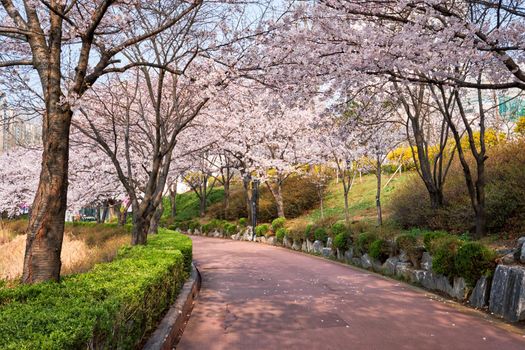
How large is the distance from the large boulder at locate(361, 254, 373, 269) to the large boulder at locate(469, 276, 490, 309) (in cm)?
419

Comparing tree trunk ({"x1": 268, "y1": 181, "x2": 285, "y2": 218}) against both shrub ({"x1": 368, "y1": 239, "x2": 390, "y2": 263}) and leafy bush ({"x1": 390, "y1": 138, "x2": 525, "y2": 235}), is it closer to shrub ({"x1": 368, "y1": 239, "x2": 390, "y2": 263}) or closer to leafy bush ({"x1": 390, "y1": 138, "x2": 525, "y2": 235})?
leafy bush ({"x1": 390, "y1": 138, "x2": 525, "y2": 235})

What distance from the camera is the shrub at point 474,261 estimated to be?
6363 mm

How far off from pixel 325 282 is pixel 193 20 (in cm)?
633

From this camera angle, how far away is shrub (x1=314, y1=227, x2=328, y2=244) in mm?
14258

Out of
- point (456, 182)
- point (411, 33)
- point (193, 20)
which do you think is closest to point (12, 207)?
point (193, 20)

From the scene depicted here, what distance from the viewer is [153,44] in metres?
10.4

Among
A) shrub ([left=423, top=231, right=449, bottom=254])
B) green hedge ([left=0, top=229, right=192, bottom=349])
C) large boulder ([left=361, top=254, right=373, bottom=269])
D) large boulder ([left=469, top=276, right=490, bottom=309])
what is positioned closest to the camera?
green hedge ([left=0, top=229, right=192, bottom=349])

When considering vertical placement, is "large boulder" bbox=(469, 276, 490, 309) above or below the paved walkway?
above

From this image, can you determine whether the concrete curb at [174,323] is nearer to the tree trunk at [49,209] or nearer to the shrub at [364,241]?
the tree trunk at [49,209]

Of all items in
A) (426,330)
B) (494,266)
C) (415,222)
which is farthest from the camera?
(415,222)

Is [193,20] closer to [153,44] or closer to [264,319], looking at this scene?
[153,44]

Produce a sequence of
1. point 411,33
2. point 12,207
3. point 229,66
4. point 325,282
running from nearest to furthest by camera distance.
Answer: point 411,33, point 229,66, point 325,282, point 12,207

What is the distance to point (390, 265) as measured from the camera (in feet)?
32.0

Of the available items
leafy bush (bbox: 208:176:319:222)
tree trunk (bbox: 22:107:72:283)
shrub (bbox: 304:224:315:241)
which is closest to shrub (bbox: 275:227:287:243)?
shrub (bbox: 304:224:315:241)
